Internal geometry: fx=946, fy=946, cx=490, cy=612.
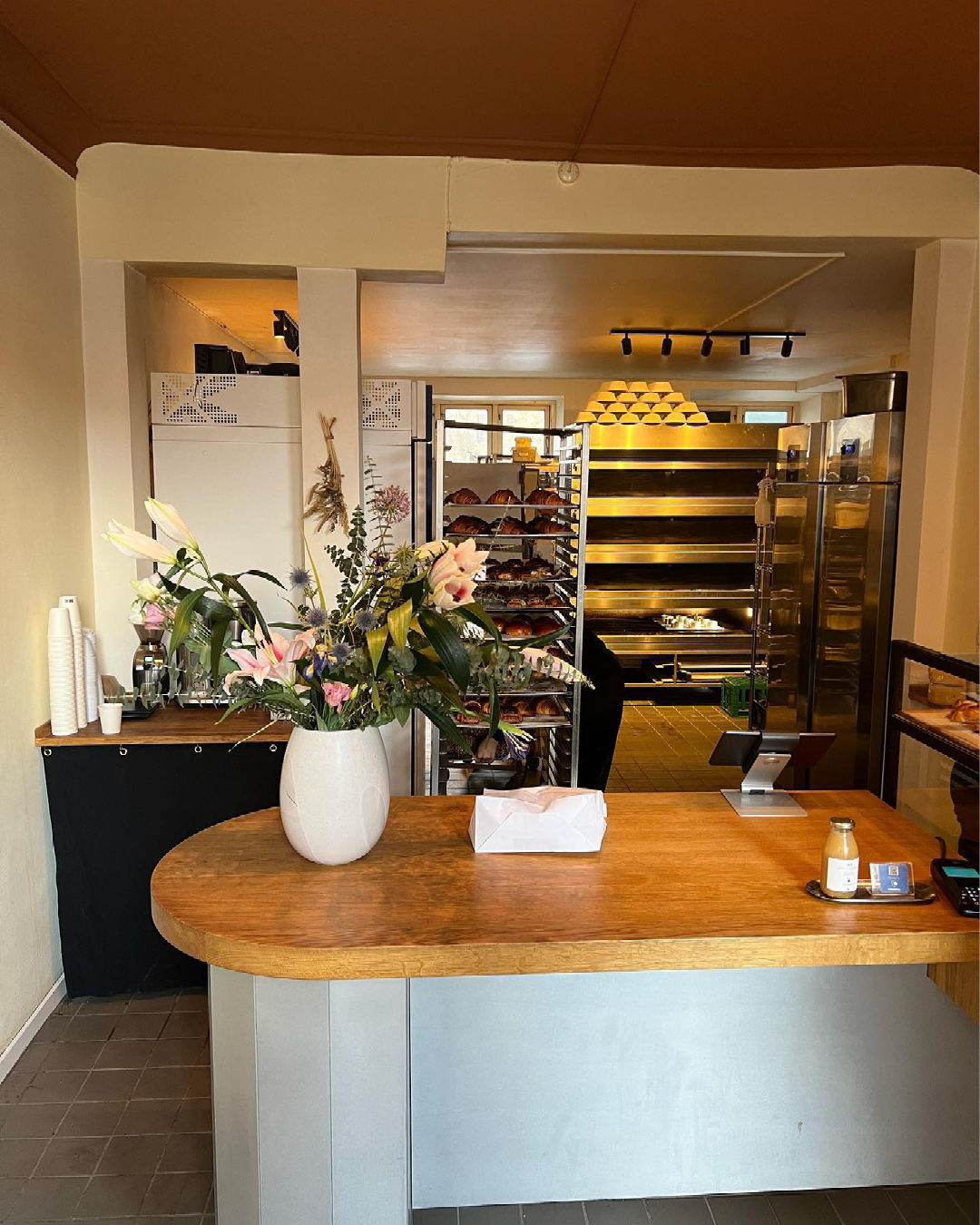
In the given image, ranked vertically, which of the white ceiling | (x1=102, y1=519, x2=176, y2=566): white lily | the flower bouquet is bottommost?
the flower bouquet

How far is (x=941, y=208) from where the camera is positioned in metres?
3.88

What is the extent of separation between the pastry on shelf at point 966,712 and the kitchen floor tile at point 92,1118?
2600 millimetres

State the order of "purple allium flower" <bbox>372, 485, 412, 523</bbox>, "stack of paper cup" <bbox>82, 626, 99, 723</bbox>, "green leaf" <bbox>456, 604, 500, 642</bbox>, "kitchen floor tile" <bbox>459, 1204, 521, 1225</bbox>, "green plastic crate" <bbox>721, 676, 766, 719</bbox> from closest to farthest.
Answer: "green leaf" <bbox>456, 604, 500, 642</bbox>
"kitchen floor tile" <bbox>459, 1204, 521, 1225</bbox>
"stack of paper cup" <bbox>82, 626, 99, 723</bbox>
"purple allium flower" <bbox>372, 485, 412, 523</bbox>
"green plastic crate" <bbox>721, 676, 766, 719</bbox>

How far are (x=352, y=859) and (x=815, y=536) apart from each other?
4117 millimetres

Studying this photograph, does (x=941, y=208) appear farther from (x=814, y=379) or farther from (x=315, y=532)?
(x=814, y=379)

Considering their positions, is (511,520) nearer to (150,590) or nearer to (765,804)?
(765,804)

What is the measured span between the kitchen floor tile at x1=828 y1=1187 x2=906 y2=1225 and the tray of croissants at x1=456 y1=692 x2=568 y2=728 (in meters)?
2.57

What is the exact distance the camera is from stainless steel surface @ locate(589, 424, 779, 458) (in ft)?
30.9

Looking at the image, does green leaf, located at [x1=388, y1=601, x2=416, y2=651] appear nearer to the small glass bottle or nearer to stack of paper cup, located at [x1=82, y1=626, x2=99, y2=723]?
the small glass bottle

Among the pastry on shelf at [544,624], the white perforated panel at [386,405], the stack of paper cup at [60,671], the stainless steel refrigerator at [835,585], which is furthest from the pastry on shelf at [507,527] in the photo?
the stack of paper cup at [60,671]

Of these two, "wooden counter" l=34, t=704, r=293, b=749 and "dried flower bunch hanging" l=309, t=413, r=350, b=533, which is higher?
"dried flower bunch hanging" l=309, t=413, r=350, b=533

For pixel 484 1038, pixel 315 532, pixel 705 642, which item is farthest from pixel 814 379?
pixel 484 1038

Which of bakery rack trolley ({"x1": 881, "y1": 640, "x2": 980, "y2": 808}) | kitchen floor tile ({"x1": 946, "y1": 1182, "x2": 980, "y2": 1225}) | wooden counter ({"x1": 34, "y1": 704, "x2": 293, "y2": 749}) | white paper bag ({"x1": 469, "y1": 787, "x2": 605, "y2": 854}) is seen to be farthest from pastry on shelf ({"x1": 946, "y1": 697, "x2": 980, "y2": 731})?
wooden counter ({"x1": 34, "y1": 704, "x2": 293, "y2": 749})

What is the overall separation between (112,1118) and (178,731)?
1239 mm
